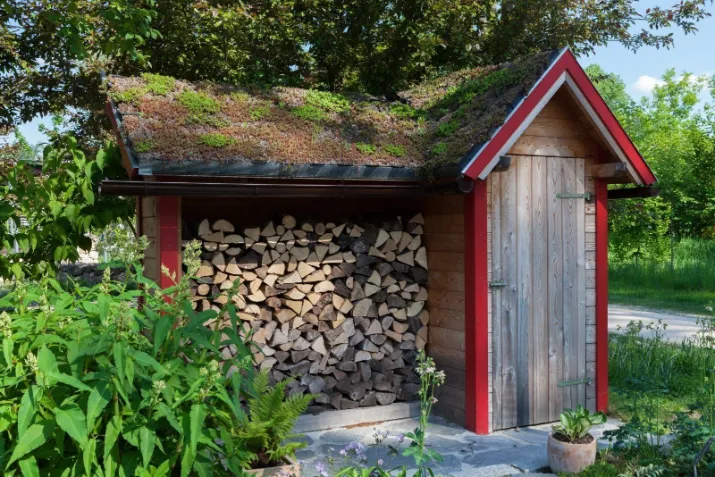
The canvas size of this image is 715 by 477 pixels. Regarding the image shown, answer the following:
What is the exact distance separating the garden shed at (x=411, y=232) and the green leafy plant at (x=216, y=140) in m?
0.02

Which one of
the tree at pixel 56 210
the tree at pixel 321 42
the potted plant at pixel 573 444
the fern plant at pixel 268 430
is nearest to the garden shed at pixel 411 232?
the tree at pixel 56 210

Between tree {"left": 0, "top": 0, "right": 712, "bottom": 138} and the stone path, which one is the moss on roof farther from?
tree {"left": 0, "top": 0, "right": 712, "bottom": 138}

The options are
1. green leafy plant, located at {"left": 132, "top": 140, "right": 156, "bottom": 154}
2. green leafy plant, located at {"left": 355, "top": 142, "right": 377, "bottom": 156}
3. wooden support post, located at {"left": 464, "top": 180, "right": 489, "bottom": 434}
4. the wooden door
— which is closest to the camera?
green leafy plant, located at {"left": 132, "top": 140, "right": 156, "bottom": 154}

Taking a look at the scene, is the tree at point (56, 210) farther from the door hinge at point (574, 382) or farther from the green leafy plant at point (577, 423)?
the door hinge at point (574, 382)

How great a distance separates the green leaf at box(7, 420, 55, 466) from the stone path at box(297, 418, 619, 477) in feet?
7.18

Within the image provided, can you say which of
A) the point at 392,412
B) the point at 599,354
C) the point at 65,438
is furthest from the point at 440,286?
the point at 65,438

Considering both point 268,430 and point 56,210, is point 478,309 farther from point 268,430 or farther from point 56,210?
point 56,210

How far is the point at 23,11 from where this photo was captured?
8.26m

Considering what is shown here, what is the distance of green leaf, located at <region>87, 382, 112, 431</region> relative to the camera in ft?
8.60

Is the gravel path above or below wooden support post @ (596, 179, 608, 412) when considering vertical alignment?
below

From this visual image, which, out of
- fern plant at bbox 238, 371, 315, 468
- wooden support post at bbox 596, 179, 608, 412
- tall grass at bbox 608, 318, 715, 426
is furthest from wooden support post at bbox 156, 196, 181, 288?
tall grass at bbox 608, 318, 715, 426

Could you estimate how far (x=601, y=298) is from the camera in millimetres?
6031

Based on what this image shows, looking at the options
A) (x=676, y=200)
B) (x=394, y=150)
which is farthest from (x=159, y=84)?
(x=676, y=200)

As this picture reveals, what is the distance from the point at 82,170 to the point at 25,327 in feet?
9.64
